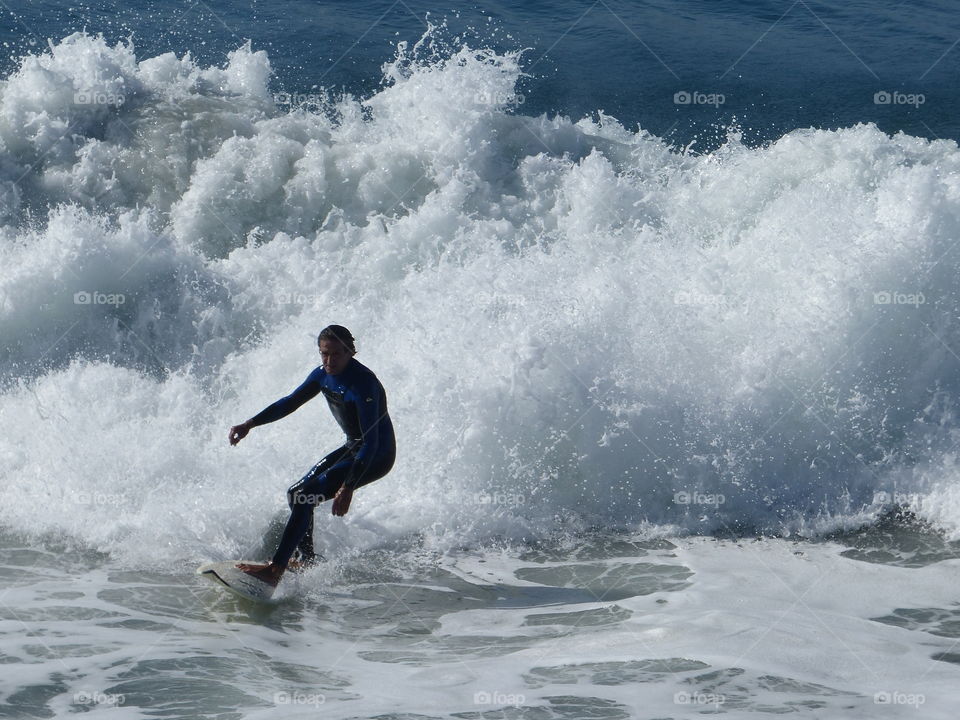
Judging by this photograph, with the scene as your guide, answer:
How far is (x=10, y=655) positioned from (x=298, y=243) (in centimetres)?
604

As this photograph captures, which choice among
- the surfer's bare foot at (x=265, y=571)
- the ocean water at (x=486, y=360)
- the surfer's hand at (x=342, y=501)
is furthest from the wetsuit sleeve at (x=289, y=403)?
the ocean water at (x=486, y=360)

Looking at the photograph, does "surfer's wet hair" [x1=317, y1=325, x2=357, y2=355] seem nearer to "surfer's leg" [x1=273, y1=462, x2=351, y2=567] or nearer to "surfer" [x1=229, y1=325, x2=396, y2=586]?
"surfer" [x1=229, y1=325, x2=396, y2=586]

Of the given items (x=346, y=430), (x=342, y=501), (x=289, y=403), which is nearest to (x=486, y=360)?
(x=346, y=430)

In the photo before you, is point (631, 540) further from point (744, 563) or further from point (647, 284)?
point (647, 284)

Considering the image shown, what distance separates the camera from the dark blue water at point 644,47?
504 inches

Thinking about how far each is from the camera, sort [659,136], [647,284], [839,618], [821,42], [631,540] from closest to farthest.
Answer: [839,618] → [631,540] → [647,284] → [659,136] → [821,42]

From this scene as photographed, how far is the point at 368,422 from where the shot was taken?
6.46 m

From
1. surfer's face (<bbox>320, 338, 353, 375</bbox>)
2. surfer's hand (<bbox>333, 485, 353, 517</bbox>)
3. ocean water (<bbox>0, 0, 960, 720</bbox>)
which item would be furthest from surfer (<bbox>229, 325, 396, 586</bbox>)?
ocean water (<bbox>0, 0, 960, 720</bbox>)

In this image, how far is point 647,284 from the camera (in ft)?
30.2

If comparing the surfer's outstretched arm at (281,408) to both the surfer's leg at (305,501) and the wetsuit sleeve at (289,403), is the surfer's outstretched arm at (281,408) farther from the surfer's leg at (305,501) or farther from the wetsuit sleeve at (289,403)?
the surfer's leg at (305,501)

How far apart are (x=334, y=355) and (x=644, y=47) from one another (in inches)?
367

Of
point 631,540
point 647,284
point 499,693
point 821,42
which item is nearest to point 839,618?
point 631,540

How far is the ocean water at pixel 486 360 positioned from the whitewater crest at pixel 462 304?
0.03 meters

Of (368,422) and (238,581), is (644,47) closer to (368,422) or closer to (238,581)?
(368,422)
